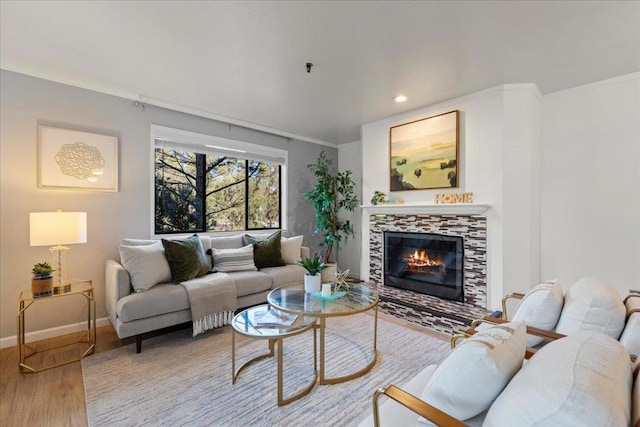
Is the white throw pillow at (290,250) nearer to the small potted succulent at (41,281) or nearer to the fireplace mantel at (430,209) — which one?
the fireplace mantel at (430,209)

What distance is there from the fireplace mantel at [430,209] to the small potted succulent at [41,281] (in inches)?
140

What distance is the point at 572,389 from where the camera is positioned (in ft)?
2.26

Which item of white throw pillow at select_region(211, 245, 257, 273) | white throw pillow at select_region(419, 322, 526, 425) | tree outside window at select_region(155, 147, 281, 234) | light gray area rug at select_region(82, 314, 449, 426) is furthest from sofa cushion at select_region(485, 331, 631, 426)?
tree outside window at select_region(155, 147, 281, 234)

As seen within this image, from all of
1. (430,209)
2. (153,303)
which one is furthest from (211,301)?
(430,209)

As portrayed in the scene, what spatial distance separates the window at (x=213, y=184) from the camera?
3.56 metres

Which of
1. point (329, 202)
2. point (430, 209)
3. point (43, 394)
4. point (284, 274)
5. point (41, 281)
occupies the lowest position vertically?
point (43, 394)

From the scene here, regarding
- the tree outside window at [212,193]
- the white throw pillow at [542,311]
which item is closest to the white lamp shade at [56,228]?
the tree outside window at [212,193]

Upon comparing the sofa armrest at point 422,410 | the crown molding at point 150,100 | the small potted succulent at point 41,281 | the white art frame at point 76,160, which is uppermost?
the crown molding at point 150,100

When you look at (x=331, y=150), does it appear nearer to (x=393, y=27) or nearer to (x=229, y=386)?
(x=393, y=27)

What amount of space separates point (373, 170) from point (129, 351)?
11.8ft

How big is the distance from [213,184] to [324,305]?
2654mm

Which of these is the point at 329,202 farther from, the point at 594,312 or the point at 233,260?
the point at 594,312

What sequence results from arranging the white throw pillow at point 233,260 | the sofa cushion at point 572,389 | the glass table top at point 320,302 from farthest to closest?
the white throw pillow at point 233,260
the glass table top at point 320,302
the sofa cushion at point 572,389

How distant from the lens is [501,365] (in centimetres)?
91
